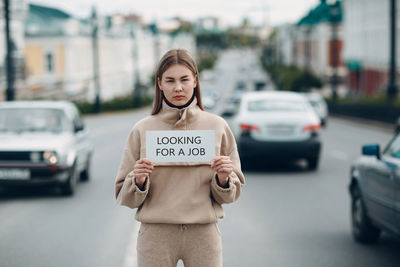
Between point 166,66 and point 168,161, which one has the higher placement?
point 166,66

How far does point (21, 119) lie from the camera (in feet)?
40.9

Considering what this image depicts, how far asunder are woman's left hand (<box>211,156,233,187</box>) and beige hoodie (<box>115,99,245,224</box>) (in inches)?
2.6

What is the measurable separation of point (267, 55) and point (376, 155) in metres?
156

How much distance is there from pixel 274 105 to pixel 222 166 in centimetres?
1214

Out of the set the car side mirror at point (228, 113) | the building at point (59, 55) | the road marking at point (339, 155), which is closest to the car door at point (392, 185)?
the car side mirror at point (228, 113)

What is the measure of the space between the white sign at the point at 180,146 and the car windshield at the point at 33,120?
9011mm

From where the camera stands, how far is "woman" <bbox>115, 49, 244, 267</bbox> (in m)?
3.57

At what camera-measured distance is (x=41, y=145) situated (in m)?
11.5

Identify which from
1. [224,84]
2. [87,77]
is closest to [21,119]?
[87,77]

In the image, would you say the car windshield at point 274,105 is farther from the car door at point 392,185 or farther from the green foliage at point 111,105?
the green foliage at point 111,105

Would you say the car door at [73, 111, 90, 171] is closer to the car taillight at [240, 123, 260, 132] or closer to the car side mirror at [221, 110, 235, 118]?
the car taillight at [240, 123, 260, 132]

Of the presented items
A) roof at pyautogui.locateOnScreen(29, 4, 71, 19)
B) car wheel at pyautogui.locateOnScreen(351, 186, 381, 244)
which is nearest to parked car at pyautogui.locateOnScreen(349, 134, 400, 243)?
car wheel at pyautogui.locateOnScreen(351, 186, 381, 244)

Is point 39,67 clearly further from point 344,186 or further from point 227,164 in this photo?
point 227,164

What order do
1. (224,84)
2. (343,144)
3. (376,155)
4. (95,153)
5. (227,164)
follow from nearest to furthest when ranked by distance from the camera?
(227,164) → (376,155) → (95,153) → (343,144) → (224,84)
